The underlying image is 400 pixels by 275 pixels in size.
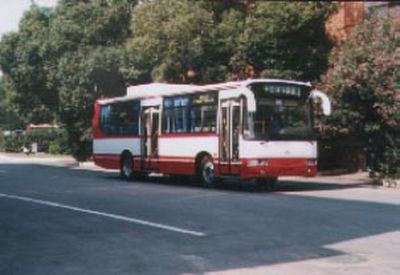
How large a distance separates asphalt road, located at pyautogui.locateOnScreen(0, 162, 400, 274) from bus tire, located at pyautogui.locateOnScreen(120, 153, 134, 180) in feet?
22.2

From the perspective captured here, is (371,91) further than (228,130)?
Yes

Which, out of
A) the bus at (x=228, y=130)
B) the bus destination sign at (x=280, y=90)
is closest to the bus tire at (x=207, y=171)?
the bus at (x=228, y=130)

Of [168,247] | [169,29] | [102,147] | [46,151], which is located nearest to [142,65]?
[169,29]

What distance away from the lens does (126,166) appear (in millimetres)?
28016

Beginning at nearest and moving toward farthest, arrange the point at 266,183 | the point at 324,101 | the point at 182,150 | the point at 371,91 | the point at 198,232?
the point at 198,232, the point at 324,101, the point at 266,183, the point at 182,150, the point at 371,91

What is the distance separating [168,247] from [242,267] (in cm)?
188

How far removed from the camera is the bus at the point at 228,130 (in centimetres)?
2125

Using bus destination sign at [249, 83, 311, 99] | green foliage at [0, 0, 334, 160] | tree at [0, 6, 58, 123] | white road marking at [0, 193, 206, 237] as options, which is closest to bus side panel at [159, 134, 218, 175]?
bus destination sign at [249, 83, 311, 99]

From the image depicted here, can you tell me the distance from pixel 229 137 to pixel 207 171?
5.61 feet

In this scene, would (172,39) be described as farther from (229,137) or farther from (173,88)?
(229,137)

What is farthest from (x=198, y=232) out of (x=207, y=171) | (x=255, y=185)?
(x=255, y=185)

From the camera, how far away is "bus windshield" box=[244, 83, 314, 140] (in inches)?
836

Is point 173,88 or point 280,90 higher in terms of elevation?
point 173,88

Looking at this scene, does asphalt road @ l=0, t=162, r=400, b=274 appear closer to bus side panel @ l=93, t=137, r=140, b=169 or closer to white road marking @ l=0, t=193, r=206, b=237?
white road marking @ l=0, t=193, r=206, b=237
